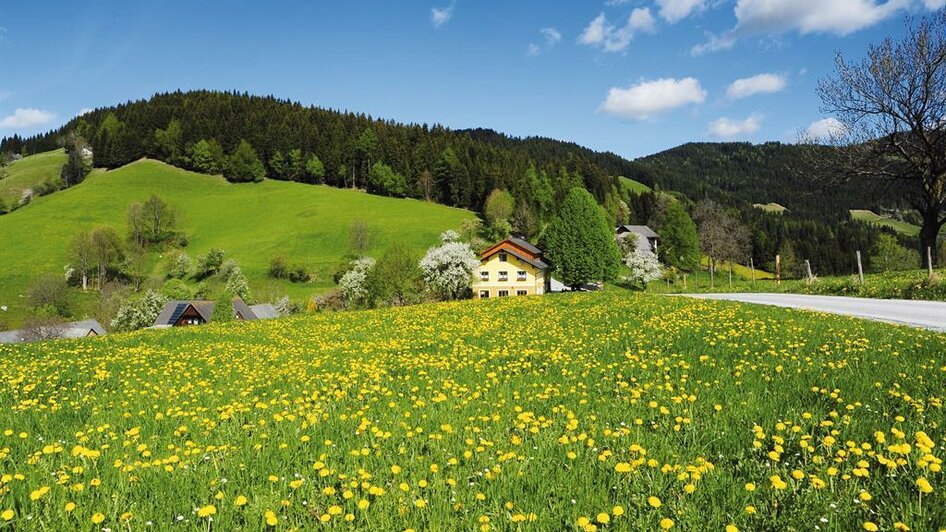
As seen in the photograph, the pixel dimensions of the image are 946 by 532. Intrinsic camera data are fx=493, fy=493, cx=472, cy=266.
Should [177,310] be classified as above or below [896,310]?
below

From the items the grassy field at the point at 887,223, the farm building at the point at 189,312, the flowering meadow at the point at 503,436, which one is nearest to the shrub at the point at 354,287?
the farm building at the point at 189,312

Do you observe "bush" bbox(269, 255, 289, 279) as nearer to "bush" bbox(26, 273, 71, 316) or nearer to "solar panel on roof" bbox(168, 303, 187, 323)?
"solar panel on roof" bbox(168, 303, 187, 323)

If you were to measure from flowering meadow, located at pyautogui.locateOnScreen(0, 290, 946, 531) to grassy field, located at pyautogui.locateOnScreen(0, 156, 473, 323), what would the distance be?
71.0 metres

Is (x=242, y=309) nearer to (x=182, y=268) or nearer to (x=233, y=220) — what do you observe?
(x=182, y=268)

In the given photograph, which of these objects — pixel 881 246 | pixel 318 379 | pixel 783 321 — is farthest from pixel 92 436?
pixel 881 246

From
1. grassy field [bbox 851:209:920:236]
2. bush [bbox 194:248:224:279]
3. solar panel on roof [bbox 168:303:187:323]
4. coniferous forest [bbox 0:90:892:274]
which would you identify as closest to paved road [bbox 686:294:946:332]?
solar panel on roof [bbox 168:303:187:323]

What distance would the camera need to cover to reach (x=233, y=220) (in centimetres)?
10800

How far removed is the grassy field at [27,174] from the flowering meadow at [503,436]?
144433 millimetres

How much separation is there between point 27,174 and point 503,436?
17547cm

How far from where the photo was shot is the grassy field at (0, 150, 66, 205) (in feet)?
386

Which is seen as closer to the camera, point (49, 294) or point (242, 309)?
point (242, 309)

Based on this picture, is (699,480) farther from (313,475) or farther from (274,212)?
(274,212)

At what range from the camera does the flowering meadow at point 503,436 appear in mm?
3797

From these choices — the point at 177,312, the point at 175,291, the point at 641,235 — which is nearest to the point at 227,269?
the point at 175,291
